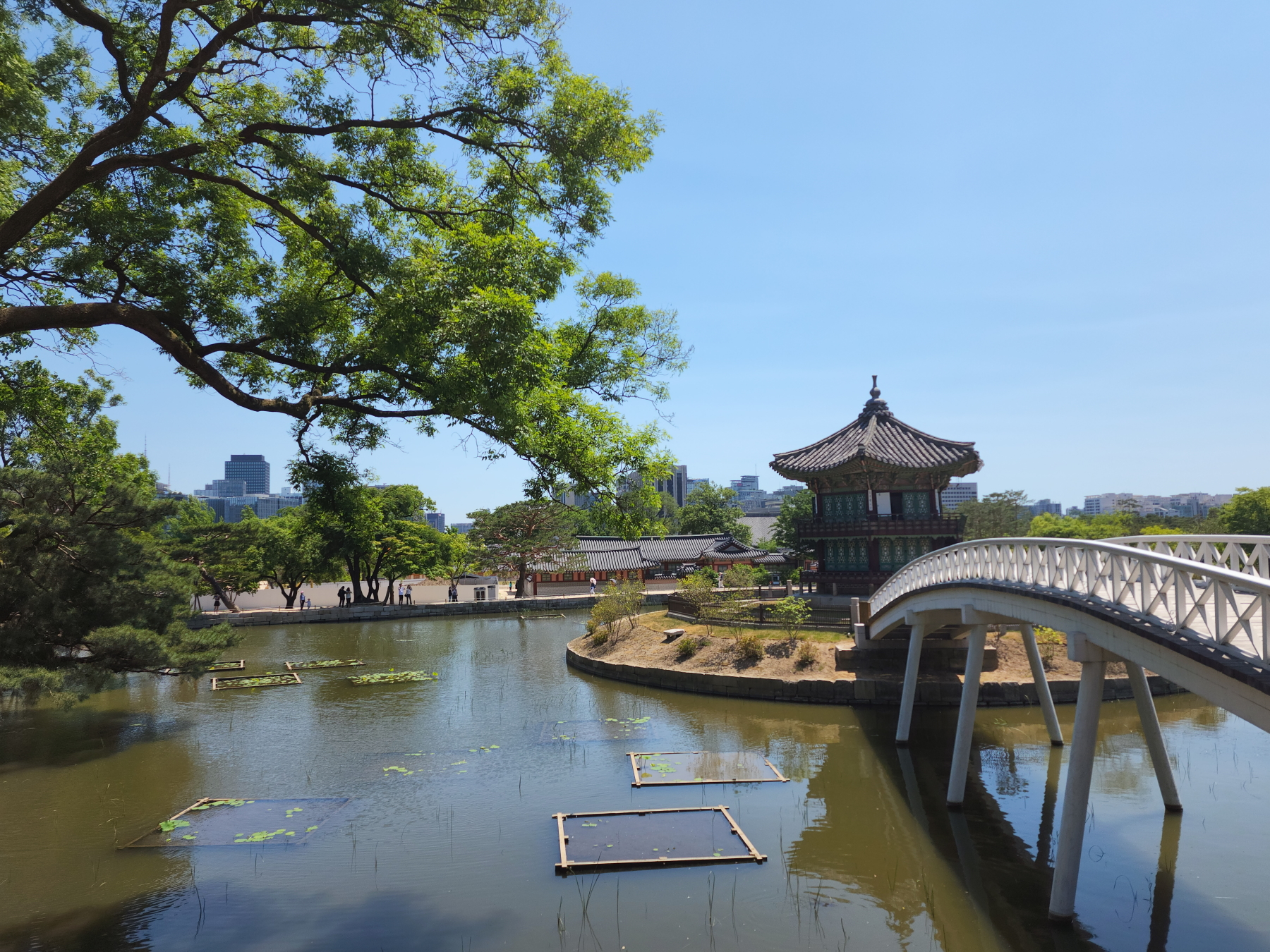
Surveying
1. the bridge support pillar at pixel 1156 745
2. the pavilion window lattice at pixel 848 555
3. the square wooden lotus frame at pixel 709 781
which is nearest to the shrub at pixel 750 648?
the square wooden lotus frame at pixel 709 781

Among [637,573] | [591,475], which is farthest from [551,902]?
[637,573]

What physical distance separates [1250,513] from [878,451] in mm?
43597

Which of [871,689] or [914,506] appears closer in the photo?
[871,689]

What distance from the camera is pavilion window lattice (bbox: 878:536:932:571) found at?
104 feet

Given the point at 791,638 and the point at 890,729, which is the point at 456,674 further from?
the point at 890,729

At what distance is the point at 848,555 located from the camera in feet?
107

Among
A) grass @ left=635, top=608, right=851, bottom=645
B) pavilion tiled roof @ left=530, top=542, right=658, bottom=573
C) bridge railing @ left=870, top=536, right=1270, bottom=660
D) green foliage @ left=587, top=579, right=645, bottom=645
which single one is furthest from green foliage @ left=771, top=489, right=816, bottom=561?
bridge railing @ left=870, top=536, right=1270, bottom=660

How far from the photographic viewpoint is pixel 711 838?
12.4m

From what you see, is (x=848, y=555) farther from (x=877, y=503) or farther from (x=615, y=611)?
(x=615, y=611)

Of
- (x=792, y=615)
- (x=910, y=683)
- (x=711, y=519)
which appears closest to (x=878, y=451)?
(x=792, y=615)

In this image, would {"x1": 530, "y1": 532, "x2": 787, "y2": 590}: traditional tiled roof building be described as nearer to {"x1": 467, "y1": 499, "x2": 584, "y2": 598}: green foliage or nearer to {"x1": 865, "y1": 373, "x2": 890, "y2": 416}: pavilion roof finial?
{"x1": 467, "y1": 499, "x2": 584, "y2": 598}: green foliage

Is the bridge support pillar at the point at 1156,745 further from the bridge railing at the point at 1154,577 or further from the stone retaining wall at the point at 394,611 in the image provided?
the stone retaining wall at the point at 394,611

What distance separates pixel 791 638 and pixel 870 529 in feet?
28.1

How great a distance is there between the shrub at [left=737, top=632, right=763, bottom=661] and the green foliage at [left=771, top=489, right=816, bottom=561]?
2292 cm
